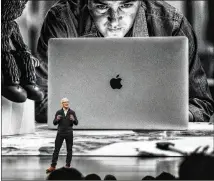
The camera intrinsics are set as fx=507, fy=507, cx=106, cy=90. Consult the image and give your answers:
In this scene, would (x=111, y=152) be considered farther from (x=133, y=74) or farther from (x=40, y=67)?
(x=40, y=67)

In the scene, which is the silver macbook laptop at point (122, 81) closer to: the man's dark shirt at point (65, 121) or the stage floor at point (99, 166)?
the stage floor at point (99, 166)

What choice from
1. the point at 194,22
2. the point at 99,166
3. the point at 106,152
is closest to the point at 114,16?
the point at 194,22

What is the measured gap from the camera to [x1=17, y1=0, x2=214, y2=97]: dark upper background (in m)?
3.26

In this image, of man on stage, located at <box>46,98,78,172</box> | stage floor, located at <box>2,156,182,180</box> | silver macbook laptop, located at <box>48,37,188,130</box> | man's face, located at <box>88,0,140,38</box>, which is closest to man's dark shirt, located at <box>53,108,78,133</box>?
man on stage, located at <box>46,98,78,172</box>

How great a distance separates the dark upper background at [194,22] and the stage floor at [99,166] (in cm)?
68

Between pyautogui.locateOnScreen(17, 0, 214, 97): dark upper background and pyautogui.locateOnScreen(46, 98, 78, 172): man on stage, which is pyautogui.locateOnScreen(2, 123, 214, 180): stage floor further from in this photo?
pyautogui.locateOnScreen(17, 0, 214, 97): dark upper background

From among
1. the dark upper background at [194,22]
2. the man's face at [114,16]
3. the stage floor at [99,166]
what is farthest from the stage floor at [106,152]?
the man's face at [114,16]

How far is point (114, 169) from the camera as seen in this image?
266 centimetres

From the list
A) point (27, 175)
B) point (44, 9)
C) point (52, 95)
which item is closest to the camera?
point (27, 175)

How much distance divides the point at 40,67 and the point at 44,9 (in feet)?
1.40

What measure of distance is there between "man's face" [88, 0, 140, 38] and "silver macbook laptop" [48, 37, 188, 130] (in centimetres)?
40

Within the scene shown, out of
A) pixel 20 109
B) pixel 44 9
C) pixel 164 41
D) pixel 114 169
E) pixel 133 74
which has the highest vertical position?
pixel 44 9

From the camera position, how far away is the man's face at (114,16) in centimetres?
324

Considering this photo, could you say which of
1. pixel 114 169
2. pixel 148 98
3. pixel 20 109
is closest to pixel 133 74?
pixel 148 98
